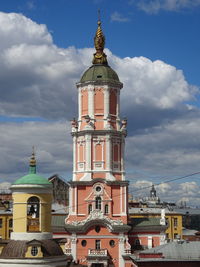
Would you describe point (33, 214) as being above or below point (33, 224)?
above

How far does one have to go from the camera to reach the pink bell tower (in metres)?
56.2

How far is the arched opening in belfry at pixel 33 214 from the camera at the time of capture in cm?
3653

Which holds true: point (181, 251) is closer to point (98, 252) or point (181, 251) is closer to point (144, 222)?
point (98, 252)

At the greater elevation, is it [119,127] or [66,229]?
[119,127]

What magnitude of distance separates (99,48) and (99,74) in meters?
3.62

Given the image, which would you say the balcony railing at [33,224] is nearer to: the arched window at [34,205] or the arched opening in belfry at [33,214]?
the arched opening in belfry at [33,214]

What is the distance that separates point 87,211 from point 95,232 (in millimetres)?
2180

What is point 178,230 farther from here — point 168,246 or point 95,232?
point 168,246

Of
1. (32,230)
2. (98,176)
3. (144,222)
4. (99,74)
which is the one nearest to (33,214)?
(32,230)

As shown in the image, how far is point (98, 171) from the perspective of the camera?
5794cm

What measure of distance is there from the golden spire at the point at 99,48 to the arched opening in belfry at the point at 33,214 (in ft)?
88.5

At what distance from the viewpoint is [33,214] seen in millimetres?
37250

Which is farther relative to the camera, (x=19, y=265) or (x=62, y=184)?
(x=62, y=184)

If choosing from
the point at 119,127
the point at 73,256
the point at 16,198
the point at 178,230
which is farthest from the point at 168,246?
the point at 178,230
